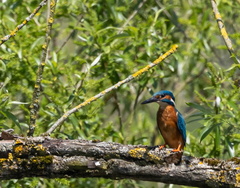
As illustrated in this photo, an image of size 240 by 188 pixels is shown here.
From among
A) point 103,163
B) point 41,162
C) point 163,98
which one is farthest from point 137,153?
point 163,98

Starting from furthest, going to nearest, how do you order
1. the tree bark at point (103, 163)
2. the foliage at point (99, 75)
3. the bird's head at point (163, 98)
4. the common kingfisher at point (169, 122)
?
the bird's head at point (163, 98)
the common kingfisher at point (169, 122)
the foliage at point (99, 75)
the tree bark at point (103, 163)

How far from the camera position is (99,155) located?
11.0 ft

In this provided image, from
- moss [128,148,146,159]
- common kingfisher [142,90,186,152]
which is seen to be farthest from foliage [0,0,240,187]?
moss [128,148,146,159]

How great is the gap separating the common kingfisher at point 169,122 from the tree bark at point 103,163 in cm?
151

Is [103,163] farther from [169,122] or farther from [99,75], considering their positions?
[99,75]

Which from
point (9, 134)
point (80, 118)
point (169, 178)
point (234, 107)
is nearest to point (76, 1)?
point (80, 118)

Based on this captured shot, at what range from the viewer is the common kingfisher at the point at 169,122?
4922mm

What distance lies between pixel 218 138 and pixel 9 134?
200cm

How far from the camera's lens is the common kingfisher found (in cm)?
492

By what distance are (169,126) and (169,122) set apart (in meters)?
0.04

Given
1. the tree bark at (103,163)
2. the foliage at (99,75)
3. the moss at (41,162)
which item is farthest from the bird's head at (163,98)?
the moss at (41,162)

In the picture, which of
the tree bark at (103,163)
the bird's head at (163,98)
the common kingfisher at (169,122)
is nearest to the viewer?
the tree bark at (103,163)

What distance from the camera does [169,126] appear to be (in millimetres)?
4988

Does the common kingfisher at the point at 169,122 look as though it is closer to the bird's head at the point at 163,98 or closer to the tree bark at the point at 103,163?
the bird's head at the point at 163,98
